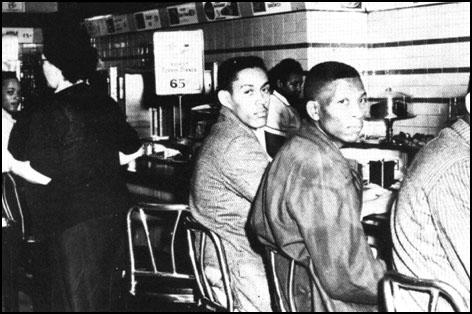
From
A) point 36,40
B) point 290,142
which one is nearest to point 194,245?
point 290,142

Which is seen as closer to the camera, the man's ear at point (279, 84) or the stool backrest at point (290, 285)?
the stool backrest at point (290, 285)

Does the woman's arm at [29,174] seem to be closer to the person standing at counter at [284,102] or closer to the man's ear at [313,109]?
the man's ear at [313,109]

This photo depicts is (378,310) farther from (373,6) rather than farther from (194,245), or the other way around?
(373,6)

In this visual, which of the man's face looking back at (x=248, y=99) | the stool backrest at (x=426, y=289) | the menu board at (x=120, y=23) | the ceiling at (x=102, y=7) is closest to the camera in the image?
the stool backrest at (x=426, y=289)

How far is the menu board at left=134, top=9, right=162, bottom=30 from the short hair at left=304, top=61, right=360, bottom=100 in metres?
7.08

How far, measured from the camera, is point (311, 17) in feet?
22.3

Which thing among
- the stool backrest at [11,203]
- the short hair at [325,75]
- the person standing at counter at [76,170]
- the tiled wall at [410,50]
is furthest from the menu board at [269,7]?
the short hair at [325,75]

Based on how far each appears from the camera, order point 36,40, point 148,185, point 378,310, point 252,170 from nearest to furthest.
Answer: point 378,310
point 252,170
point 148,185
point 36,40

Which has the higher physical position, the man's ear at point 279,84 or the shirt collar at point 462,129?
the man's ear at point 279,84

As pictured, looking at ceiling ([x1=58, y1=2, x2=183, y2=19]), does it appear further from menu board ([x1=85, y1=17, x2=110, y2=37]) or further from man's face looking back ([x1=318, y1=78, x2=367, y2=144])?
man's face looking back ([x1=318, y1=78, x2=367, y2=144])

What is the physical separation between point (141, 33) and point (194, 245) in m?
6.97

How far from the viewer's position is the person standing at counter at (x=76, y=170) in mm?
3283

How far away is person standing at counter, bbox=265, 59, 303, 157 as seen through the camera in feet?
19.7

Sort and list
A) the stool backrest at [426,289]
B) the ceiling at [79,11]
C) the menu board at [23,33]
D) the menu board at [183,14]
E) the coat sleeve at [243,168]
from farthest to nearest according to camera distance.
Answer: the menu board at [23,33] → the ceiling at [79,11] → the menu board at [183,14] → the coat sleeve at [243,168] → the stool backrest at [426,289]
